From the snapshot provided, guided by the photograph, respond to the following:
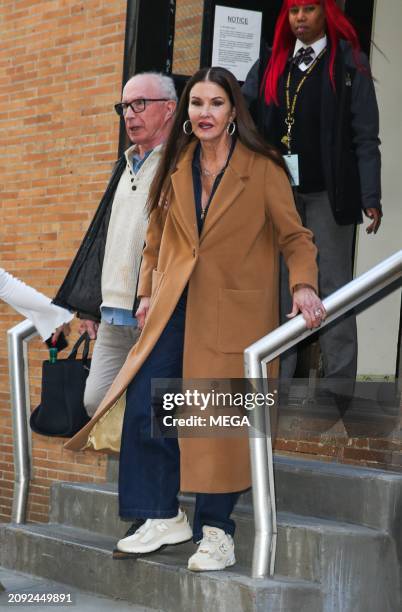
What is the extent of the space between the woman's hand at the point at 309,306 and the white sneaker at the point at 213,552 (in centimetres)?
85

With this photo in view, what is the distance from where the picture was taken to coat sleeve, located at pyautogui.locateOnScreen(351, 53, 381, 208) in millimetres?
5664

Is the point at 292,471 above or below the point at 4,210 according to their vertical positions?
below

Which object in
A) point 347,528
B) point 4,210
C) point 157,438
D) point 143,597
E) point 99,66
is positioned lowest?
point 143,597

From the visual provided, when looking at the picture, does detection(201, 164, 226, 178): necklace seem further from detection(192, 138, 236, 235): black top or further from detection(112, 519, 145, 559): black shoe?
detection(112, 519, 145, 559): black shoe

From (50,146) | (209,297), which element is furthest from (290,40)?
(50,146)

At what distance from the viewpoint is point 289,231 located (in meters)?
4.81

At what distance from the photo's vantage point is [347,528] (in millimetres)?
4965

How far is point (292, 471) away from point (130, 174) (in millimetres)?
1439

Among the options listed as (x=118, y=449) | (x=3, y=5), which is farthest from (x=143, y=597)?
(x=3, y=5)

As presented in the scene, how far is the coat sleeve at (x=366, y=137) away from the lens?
18.6ft

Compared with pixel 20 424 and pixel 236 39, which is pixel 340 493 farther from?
pixel 236 39

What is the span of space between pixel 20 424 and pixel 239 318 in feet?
5.81

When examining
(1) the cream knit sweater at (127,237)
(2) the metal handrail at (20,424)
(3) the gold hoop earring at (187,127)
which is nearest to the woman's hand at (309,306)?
(3) the gold hoop earring at (187,127)

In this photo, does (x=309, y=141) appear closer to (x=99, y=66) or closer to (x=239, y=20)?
(x=239, y=20)
